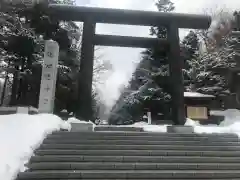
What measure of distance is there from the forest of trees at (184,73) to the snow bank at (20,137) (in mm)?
14525

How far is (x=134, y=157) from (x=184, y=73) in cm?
2105

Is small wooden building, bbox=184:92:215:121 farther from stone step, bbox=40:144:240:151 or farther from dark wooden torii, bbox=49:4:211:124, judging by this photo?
stone step, bbox=40:144:240:151

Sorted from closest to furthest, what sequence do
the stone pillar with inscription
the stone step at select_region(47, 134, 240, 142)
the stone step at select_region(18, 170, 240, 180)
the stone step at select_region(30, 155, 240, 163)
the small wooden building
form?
the stone step at select_region(18, 170, 240, 180) → the stone step at select_region(30, 155, 240, 163) → the stone step at select_region(47, 134, 240, 142) → the stone pillar with inscription → the small wooden building

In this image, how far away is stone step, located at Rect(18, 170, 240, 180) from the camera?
5789 mm

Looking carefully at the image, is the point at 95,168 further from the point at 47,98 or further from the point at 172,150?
the point at 47,98

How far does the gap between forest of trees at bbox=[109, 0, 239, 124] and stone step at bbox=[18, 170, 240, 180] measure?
15858 mm

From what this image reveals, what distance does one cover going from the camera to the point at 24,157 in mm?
6289

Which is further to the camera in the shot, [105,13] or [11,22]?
[11,22]

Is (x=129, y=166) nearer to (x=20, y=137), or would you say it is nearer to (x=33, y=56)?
(x=20, y=137)

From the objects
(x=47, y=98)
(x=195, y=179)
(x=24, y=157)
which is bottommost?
(x=195, y=179)


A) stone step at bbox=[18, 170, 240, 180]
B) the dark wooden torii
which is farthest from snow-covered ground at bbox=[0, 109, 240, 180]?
the dark wooden torii

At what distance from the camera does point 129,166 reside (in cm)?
646

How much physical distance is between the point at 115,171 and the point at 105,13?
8.19m

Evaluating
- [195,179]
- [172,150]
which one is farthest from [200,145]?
[195,179]
